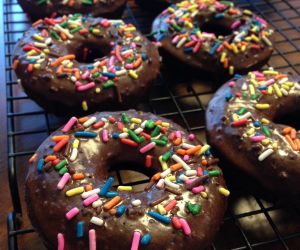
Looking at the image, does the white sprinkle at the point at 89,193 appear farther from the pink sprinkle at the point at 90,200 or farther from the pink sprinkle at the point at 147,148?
the pink sprinkle at the point at 147,148

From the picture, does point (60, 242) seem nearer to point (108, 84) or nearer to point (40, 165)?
point (40, 165)

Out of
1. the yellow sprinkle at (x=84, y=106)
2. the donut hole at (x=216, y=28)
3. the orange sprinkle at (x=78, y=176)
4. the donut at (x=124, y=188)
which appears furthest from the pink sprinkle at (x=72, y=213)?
the donut hole at (x=216, y=28)

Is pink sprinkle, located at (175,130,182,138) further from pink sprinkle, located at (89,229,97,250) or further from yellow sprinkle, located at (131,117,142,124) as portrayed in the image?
pink sprinkle, located at (89,229,97,250)

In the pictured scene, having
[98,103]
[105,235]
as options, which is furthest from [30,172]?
[98,103]

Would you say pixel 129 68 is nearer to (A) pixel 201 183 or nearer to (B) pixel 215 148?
(B) pixel 215 148

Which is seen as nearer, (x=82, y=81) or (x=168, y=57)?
(x=82, y=81)

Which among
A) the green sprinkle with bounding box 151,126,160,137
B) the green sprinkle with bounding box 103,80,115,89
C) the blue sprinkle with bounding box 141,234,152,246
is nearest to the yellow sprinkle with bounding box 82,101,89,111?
the green sprinkle with bounding box 103,80,115,89
